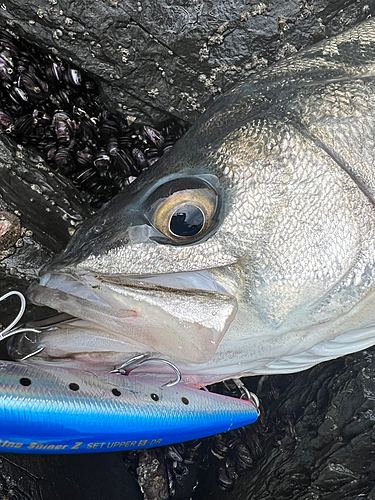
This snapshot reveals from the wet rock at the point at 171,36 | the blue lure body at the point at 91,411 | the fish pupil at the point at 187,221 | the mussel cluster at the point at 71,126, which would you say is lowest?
the blue lure body at the point at 91,411

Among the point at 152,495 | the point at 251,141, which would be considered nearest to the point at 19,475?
the point at 152,495

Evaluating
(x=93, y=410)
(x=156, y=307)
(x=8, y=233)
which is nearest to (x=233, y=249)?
(x=156, y=307)

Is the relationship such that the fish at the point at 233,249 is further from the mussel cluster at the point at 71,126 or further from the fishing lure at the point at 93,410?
the mussel cluster at the point at 71,126

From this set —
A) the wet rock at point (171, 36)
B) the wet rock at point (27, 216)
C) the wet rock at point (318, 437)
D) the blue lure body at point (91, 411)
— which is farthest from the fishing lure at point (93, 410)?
the wet rock at point (171, 36)

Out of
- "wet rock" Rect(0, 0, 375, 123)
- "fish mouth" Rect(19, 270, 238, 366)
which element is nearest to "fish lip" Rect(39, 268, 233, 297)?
"fish mouth" Rect(19, 270, 238, 366)

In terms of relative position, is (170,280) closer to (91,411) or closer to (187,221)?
(187,221)

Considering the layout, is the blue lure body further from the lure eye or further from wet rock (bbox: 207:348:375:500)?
wet rock (bbox: 207:348:375:500)
